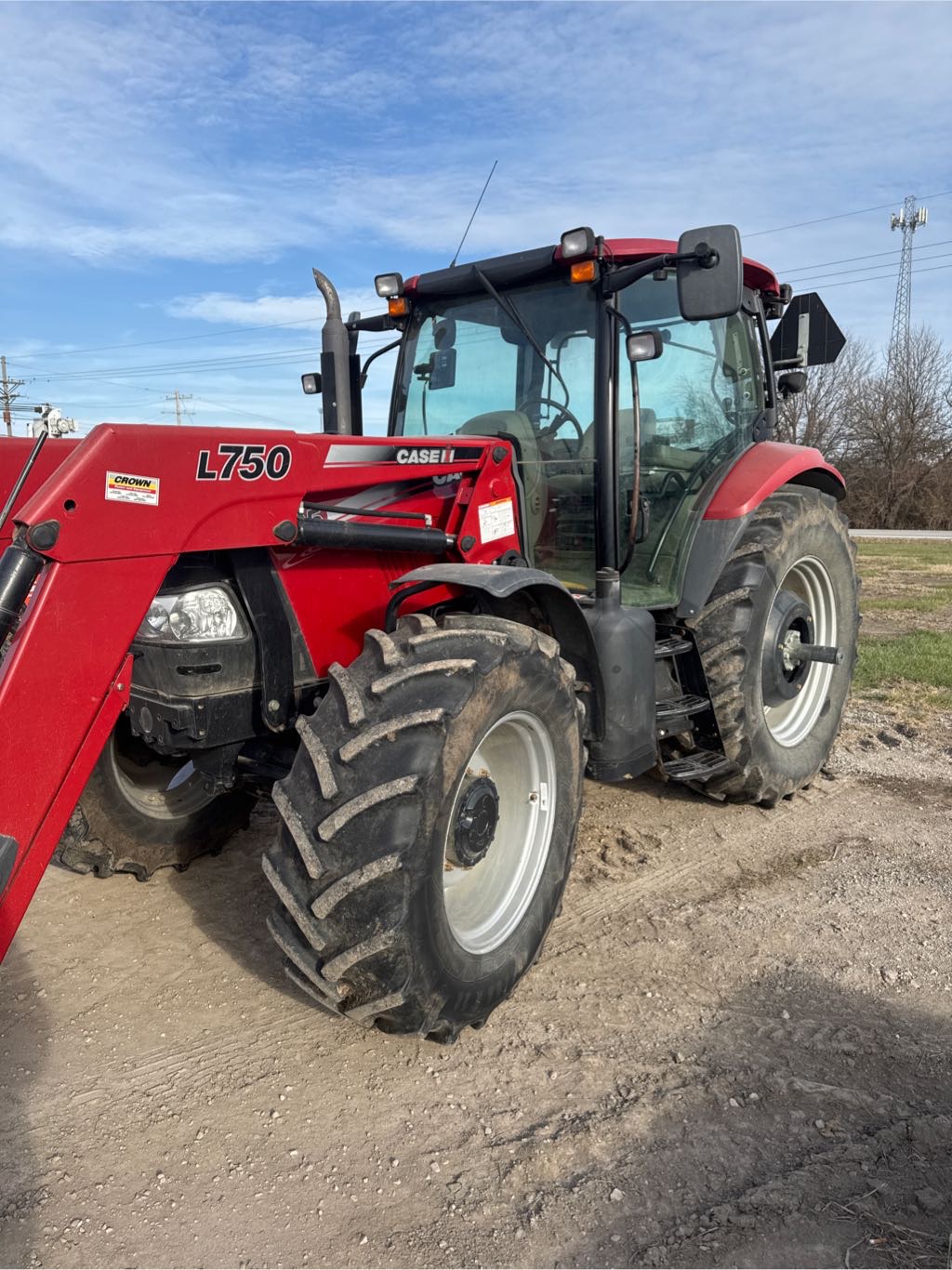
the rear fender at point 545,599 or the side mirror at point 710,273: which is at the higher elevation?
the side mirror at point 710,273

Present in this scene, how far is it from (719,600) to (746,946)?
1.46 metres

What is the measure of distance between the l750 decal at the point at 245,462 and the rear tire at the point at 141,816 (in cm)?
124

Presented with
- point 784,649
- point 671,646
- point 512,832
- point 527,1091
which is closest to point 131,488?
point 512,832

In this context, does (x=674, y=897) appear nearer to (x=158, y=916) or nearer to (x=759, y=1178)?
(x=759, y=1178)

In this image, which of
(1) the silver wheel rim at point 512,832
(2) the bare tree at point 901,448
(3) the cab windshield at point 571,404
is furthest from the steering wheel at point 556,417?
(2) the bare tree at point 901,448

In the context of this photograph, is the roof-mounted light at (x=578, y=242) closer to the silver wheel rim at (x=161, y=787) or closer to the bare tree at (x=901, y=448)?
the silver wheel rim at (x=161, y=787)

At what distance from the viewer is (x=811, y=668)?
16.2ft

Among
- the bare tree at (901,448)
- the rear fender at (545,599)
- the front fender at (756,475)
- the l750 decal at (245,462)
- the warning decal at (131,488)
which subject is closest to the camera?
the warning decal at (131,488)

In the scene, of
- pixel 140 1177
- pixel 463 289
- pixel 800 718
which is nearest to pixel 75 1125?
pixel 140 1177

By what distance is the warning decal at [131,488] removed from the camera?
233cm

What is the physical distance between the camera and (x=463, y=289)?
4086mm

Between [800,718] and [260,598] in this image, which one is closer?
[260,598]

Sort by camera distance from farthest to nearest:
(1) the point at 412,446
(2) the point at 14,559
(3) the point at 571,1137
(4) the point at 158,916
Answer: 1. (4) the point at 158,916
2. (1) the point at 412,446
3. (3) the point at 571,1137
4. (2) the point at 14,559

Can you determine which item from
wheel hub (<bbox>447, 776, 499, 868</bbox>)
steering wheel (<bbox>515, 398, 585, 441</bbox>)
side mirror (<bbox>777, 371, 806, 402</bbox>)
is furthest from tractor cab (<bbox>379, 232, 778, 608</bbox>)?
wheel hub (<bbox>447, 776, 499, 868</bbox>)
